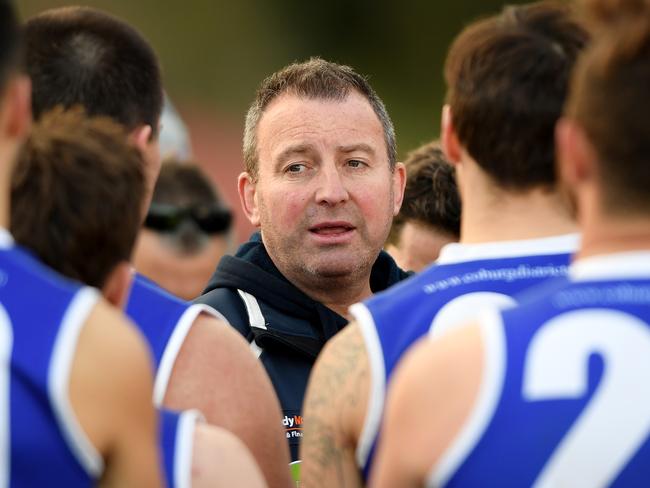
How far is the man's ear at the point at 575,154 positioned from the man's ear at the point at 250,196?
2.54 meters

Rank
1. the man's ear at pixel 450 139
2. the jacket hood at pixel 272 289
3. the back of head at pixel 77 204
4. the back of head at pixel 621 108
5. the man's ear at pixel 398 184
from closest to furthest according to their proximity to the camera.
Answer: the back of head at pixel 621 108
the back of head at pixel 77 204
the man's ear at pixel 450 139
the jacket hood at pixel 272 289
the man's ear at pixel 398 184

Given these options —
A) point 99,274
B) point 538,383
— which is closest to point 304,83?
point 99,274

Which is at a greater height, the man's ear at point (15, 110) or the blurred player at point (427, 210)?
the blurred player at point (427, 210)

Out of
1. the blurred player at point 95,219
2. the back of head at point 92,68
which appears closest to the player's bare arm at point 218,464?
the blurred player at point 95,219

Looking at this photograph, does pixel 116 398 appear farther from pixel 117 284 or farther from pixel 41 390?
pixel 117 284

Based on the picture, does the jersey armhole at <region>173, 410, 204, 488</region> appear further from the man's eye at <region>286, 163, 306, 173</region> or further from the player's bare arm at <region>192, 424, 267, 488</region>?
the man's eye at <region>286, 163, 306, 173</region>

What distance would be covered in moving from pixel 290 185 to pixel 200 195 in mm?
3378

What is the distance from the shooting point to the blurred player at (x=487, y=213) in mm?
2881

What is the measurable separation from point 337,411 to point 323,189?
67.3 inches

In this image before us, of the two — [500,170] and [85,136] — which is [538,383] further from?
[85,136]

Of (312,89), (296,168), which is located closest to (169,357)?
(296,168)

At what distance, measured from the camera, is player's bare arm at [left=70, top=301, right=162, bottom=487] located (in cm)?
223

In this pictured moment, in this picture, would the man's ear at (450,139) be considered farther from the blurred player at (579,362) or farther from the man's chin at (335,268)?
the man's chin at (335,268)

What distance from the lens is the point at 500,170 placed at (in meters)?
2.89
